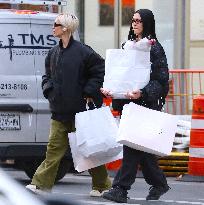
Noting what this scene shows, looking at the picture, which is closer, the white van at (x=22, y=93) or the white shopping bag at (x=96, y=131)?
the white shopping bag at (x=96, y=131)

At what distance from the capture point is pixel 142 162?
8.86 meters

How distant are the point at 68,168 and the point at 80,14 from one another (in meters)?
9.42

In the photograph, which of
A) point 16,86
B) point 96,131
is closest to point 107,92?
point 96,131

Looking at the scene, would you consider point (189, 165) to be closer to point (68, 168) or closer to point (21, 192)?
point (68, 168)

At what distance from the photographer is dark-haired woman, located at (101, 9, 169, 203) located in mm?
8750

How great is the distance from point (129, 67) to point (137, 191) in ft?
8.15

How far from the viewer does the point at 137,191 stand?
429 inches

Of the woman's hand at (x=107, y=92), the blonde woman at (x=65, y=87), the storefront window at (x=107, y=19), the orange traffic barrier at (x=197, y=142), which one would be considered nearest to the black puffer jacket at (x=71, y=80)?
the blonde woman at (x=65, y=87)

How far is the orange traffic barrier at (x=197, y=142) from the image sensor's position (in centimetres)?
1274

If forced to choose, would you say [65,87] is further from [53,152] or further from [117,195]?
[117,195]

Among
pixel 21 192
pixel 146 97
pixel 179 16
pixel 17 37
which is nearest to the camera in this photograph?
pixel 21 192

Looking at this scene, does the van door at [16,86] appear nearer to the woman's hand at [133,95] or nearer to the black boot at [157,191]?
the black boot at [157,191]

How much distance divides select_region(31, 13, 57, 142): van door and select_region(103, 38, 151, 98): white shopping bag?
2.02 metres

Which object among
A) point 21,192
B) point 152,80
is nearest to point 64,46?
point 152,80
